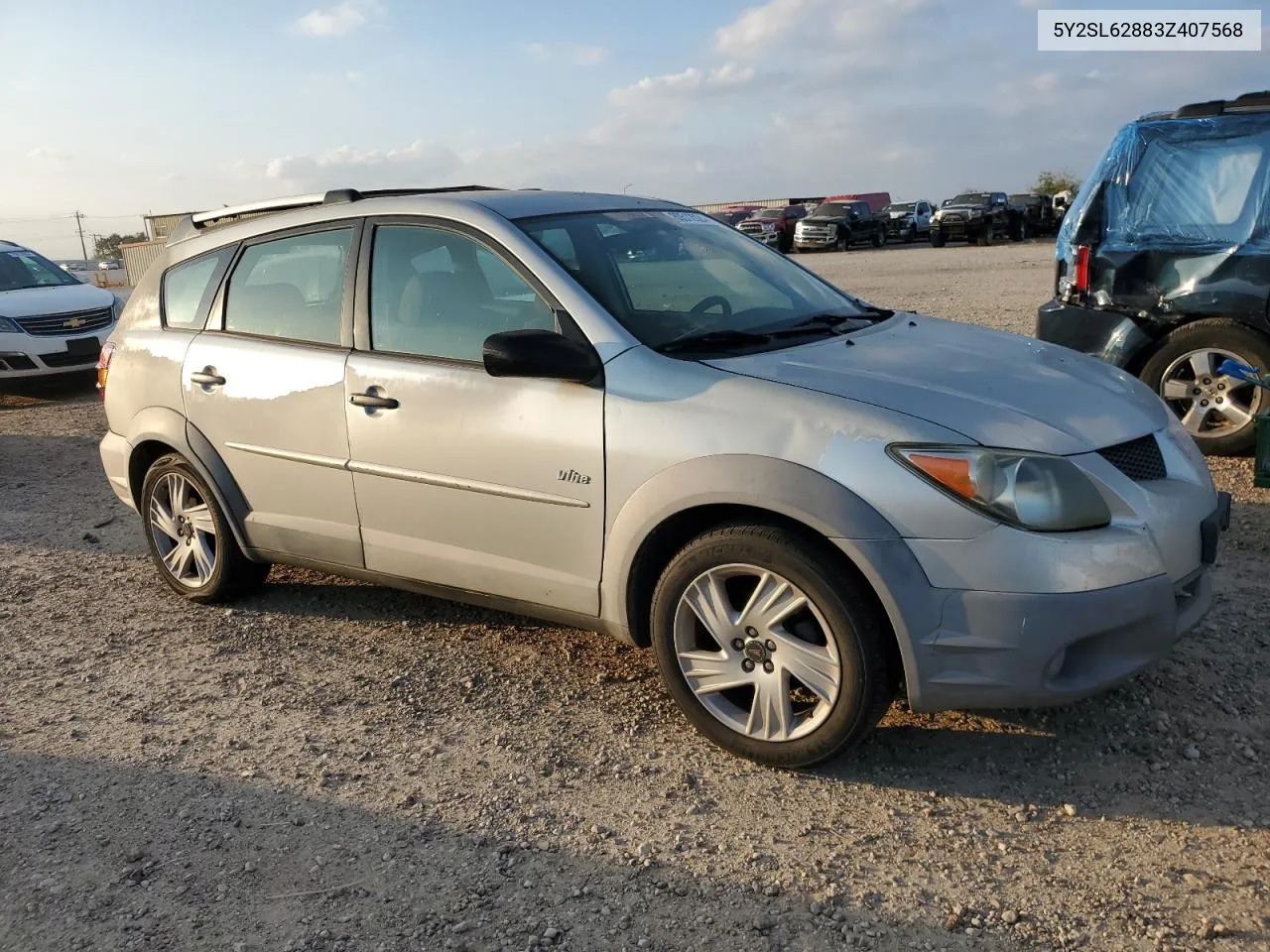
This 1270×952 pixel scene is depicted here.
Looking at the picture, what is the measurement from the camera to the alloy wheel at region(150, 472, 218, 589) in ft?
16.2

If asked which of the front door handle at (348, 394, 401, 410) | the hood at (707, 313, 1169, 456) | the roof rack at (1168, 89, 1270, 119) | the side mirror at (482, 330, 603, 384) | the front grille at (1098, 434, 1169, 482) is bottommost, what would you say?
the front grille at (1098, 434, 1169, 482)

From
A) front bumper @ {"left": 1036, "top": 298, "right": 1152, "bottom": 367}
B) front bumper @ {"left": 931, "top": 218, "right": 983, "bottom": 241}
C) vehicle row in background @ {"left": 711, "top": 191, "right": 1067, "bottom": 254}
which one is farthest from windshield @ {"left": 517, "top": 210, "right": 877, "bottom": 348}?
front bumper @ {"left": 931, "top": 218, "right": 983, "bottom": 241}

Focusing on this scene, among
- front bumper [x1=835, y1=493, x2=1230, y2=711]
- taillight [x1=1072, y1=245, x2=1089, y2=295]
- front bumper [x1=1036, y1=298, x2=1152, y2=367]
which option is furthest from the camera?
taillight [x1=1072, y1=245, x2=1089, y2=295]

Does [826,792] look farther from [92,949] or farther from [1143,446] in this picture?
[92,949]

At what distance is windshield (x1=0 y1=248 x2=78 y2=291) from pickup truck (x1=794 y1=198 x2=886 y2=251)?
28440 mm

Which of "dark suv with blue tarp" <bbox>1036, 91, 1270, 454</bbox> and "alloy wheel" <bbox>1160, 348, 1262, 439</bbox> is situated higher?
"dark suv with blue tarp" <bbox>1036, 91, 1270, 454</bbox>

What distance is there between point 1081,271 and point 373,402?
177 inches

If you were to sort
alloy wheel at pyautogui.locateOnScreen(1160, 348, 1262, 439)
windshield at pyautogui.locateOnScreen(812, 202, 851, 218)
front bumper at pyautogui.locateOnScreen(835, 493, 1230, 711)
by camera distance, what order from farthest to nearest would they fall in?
windshield at pyautogui.locateOnScreen(812, 202, 851, 218) < alloy wheel at pyautogui.locateOnScreen(1160, 348, 1262, 439) < front bumper at pyautogui.locateOnScreen(835, 493, 1230, 711)

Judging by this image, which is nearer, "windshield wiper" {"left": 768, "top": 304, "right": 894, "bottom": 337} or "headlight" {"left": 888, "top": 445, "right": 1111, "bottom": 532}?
"headlight" {"left": 888, "top": 445, "right": 1111, "bottom": 532}

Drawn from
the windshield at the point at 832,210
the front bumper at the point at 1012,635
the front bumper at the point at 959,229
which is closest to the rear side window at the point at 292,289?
the front bumper at the point at 1012,635

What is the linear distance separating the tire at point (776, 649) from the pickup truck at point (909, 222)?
40036 mm

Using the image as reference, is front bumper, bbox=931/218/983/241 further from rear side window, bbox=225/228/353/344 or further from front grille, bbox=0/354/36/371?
rear side window, bbox=225/228/353/344

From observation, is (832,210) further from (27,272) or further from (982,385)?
(982,385)

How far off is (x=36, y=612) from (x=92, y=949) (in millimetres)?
2863
